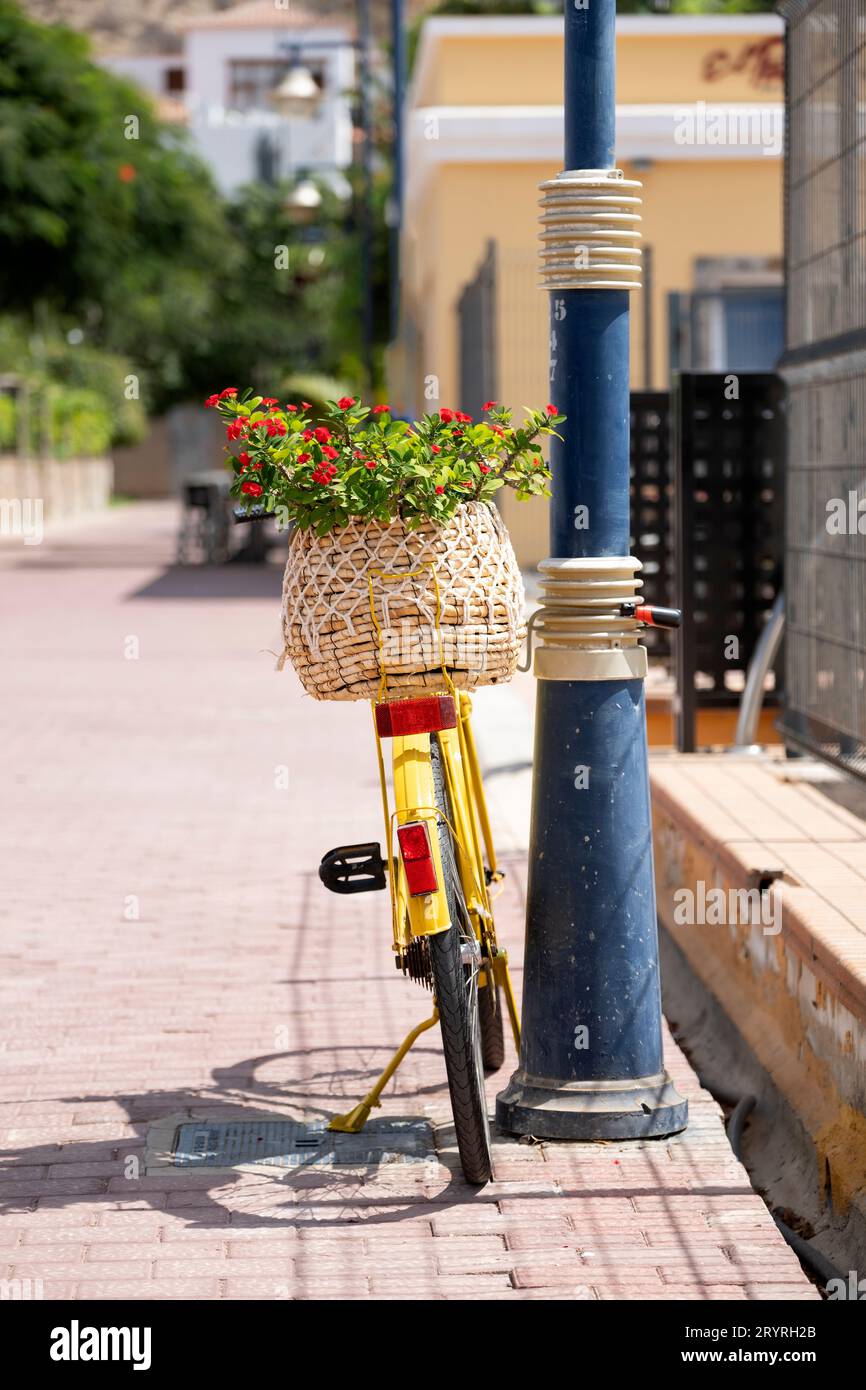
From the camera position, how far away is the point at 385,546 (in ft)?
14.1

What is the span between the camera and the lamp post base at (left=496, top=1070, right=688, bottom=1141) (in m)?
4.64

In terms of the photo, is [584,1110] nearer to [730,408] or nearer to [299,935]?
[299,935]

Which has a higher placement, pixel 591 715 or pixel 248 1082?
pixel 591 715

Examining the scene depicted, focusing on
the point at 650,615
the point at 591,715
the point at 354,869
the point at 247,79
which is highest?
the point at 247,79

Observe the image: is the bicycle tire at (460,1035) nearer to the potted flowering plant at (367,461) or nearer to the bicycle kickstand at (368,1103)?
the bicycle kickstand at (368,1103)

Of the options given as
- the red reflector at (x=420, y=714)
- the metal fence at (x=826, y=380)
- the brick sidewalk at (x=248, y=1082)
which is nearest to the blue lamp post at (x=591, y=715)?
the brick sidewalk at (x=248, y=1082)

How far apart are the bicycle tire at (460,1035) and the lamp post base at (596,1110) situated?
0.26 meters

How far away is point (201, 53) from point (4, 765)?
88.5 meters

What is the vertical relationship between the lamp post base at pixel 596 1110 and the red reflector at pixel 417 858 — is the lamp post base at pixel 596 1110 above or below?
below

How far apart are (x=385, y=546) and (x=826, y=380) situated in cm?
332

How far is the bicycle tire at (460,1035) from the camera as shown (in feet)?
14.0

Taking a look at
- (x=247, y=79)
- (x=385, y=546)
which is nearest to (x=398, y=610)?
(x=385, y=546)

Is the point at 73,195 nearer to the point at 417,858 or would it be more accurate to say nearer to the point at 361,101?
the point at 361,101
